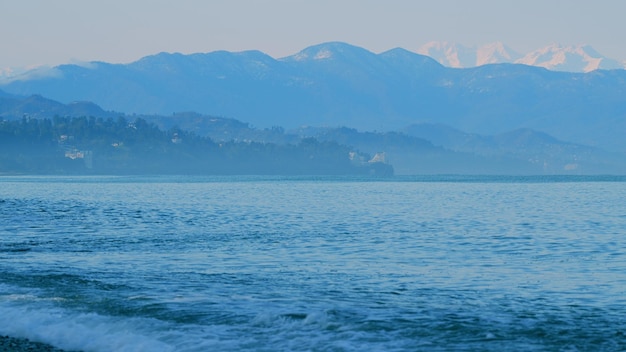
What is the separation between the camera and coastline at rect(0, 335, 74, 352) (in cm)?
2514

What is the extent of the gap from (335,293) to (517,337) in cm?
905

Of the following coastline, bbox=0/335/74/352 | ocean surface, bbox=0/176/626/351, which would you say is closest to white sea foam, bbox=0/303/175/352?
ocean surface, bbox=0/176/626/351

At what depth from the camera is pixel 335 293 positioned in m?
34.1

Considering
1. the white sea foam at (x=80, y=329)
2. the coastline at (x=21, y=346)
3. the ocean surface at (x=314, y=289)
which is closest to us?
the coastline at (x=21, y=346)

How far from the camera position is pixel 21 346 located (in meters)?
25.6

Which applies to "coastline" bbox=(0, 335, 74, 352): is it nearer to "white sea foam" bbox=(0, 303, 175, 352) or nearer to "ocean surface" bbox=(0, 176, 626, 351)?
"white sea foam" bbox=(0, 303, 175, 352)

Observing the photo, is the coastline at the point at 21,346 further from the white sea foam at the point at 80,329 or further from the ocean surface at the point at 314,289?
the ocean surface at the point at 314,289

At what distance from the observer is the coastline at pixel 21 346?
2514 cm

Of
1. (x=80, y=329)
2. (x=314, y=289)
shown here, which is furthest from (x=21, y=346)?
(x=314, y=289)

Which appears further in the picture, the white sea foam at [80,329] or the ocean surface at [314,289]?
the ocean surface at [314,289]

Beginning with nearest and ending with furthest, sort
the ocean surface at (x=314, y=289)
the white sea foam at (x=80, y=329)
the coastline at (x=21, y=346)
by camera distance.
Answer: the coastline at (x=21, y=346) < the white sea foam at (x=80, y=329) < the ocean surface at (x=314, y=289)

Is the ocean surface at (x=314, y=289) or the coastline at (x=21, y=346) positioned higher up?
the ocean surface at (x=314, y=289)

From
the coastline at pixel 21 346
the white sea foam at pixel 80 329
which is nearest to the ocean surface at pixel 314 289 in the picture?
the white sea foam at pixel 80 329

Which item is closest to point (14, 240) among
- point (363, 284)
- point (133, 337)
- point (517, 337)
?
point (363, 284)
